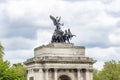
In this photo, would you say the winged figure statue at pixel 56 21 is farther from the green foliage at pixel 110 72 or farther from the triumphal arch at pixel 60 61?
the green foliage at pixel 110 72

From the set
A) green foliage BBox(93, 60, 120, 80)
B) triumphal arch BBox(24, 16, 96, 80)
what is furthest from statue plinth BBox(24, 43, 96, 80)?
green foliage BBox(93, 60, 120, 80)

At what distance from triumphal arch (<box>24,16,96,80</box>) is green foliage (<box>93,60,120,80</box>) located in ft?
117

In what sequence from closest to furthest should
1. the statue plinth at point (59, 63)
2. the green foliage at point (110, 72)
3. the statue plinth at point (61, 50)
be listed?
the statue plinth at point (59, 63), the statue plinth at point (61, 50), the green foliage at point (110, 72)

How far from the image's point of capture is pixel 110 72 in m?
121

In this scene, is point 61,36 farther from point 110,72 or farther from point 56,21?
point 110,72

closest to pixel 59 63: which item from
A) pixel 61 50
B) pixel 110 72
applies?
pixel 61 50

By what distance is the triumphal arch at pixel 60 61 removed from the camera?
8200cm

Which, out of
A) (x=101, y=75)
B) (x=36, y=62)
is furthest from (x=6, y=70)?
(x=101, y=75)

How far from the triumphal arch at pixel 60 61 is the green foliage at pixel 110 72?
117ft

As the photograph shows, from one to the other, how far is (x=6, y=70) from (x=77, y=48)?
12.1 m

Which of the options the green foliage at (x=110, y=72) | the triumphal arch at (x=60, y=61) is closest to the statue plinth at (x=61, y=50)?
the triumphal arch at (x=60, y=61)

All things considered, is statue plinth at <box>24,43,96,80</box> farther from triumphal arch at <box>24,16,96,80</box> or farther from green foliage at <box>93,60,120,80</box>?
green foliage at <box>93,60,120,80</box>

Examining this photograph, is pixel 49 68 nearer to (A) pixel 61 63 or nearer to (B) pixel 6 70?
(A) pixel 61 63

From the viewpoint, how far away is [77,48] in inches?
3317
